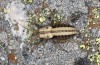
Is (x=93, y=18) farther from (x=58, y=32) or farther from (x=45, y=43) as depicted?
(x=45, y=43)

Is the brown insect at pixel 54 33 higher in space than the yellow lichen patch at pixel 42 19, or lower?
lower

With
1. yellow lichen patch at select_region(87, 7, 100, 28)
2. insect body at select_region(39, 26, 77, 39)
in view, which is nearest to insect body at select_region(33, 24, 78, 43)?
insect body at select_region(39, 26, 77, 39)

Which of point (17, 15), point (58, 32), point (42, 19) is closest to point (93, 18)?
point (58, 32)

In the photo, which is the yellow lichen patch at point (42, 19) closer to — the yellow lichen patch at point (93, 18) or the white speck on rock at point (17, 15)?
the white speck on rock at point (17, 15)

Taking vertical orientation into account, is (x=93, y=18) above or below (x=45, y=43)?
above

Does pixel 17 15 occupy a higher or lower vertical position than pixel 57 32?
higher

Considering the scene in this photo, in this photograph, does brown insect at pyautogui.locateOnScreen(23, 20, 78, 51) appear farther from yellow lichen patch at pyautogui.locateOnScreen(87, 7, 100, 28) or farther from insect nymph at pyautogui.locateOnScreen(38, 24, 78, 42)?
yellow lichen patch at pyautogui.locateOnScreen(87, 7, 100, 28)

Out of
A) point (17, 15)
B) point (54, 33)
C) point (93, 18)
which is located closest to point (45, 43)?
point (54, 33)

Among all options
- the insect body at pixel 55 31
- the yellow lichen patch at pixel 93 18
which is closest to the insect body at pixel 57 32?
the insect body at pixel 55 31

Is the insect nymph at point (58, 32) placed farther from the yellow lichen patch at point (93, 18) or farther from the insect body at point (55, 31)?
the yellow lichen patch at point (93, 18)

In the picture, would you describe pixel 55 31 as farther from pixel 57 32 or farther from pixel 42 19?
pixel 42 19

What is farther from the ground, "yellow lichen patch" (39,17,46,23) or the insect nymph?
"yellow lichen patch" (39,17,46,23)

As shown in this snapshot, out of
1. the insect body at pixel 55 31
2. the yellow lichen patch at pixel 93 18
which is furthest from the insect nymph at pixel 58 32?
the yellow lichen patch at pixel 93 18
